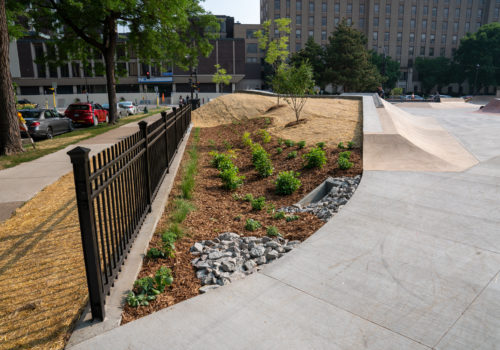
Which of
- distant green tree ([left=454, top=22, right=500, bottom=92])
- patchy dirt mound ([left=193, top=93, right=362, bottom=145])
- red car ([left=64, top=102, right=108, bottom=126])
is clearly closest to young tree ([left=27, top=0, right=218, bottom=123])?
red car ([left=64, top=102, right=108, bottom=126])

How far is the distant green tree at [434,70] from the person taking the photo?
298 feet

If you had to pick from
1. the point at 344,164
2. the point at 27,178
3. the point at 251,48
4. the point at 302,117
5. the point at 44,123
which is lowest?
the point at 27,178

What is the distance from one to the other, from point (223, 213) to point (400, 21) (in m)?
105

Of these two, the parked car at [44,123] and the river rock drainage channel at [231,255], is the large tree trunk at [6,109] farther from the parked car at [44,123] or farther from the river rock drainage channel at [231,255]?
the river rock drainage channel at [231,255]

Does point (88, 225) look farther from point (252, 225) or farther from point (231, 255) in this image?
point (252, 225)

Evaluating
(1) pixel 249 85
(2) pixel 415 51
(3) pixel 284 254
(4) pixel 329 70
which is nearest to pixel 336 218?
(3) pixel 284 254

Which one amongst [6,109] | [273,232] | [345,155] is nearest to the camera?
[273,232]

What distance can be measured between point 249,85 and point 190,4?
2840 inches

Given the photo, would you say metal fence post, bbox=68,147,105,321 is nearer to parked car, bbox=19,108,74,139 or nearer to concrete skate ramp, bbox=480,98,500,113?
parked car, bbox=19,108,74,139

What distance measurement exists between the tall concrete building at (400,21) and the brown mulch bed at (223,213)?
295 ft

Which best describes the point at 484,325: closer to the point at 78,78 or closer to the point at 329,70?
the point at 329,70

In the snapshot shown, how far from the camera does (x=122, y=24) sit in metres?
23.1

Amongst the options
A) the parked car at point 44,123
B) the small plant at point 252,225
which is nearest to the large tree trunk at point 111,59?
the parked car at point 44,123

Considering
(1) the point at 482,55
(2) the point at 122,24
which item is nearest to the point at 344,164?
(2) the point at 122,24
